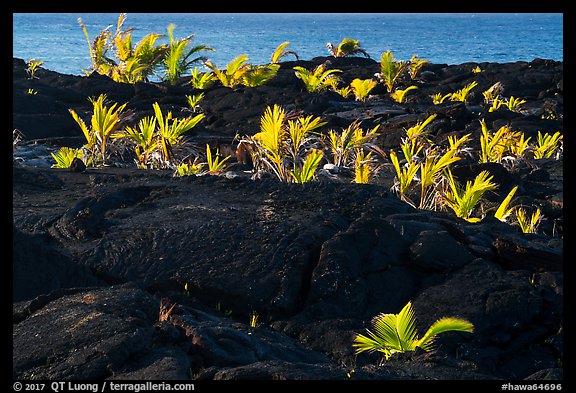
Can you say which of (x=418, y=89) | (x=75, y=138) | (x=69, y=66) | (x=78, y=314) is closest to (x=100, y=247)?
(x=78, y=314)

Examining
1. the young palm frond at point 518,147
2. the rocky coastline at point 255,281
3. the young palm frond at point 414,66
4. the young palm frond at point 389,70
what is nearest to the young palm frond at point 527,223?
the rocky coastline at point 255,281

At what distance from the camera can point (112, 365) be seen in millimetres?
3258

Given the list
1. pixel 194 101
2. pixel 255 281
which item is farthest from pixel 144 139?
pixel 194 101

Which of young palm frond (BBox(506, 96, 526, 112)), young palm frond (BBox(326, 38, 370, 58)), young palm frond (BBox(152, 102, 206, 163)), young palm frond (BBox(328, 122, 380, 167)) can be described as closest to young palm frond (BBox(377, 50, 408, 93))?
young palm frond (BBox(506, 96, 526, 112))

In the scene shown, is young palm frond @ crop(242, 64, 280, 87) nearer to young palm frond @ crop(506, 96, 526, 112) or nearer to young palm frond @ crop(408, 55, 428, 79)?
young palm frond @ crop(408, 55, 428, 79)

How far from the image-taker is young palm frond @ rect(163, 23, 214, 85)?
17172 mm

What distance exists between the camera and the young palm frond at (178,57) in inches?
676

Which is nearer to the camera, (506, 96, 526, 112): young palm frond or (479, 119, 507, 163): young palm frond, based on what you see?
(479, 119, 507, 163): young palm frond

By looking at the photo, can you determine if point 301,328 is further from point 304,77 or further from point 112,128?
point 304,77

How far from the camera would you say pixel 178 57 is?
17.5 metres

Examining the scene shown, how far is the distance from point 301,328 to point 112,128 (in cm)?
481

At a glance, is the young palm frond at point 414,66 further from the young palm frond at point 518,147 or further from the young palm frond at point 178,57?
the young palm frond at point 518,147

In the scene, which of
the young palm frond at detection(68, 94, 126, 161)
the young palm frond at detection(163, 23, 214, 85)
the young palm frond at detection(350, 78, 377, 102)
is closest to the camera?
the young palm frond at detection(68, 94, 126, 161)

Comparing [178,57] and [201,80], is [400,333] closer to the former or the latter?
[201,80]
